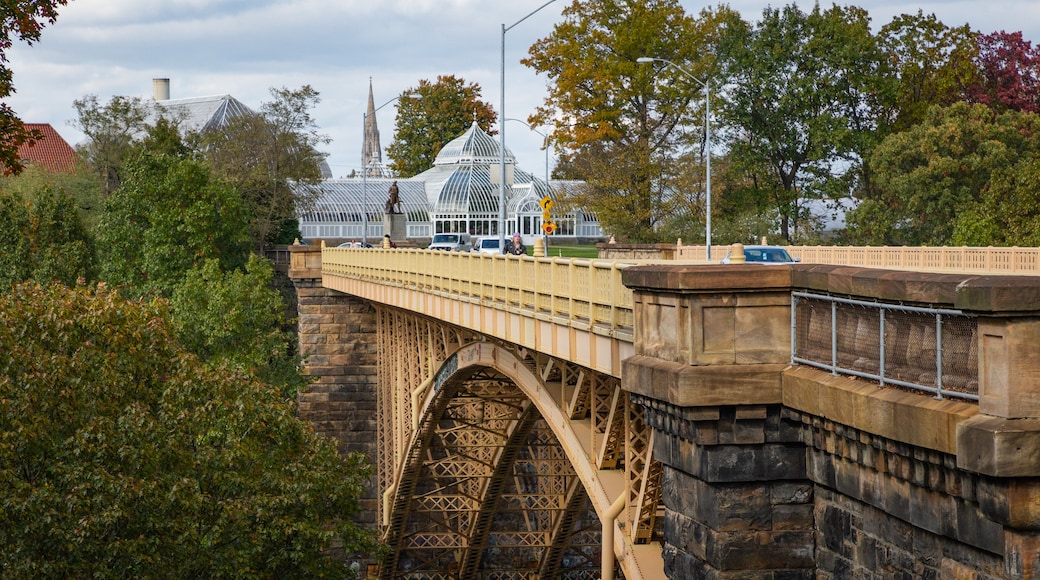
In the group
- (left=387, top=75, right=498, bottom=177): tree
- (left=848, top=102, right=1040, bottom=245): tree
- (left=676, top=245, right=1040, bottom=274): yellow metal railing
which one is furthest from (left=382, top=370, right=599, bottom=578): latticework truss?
(left=387, top=75, right=498, bottom=177): tree

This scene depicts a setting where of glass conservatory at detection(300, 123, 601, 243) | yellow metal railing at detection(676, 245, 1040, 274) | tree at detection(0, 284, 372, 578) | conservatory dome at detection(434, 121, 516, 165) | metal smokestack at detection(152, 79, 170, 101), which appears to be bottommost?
tree at detection(0, 284, 372, 578)

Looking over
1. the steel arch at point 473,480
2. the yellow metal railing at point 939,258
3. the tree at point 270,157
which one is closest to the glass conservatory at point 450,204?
the tree at point 270,157

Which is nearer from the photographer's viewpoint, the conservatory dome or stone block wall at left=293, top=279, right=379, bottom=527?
stone block wall at left=293, top=279, right=379, bottom=527

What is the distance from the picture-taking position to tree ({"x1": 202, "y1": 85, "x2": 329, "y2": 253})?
66.1 meters

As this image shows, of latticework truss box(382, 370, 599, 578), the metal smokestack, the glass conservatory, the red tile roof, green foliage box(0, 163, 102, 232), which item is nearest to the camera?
latticework truss box(382, 370, 599, 578)

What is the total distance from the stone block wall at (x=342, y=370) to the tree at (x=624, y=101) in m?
14.2

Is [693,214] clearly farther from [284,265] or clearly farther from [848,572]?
[848,572]

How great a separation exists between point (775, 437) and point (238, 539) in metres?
13.5

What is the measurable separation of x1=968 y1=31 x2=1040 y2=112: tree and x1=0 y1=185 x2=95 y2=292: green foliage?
122 feet

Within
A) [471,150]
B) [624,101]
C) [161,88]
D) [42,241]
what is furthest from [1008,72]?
[161,88]

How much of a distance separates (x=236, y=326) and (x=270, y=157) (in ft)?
80.1

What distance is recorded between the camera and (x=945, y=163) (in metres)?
47.1

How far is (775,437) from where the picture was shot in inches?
410

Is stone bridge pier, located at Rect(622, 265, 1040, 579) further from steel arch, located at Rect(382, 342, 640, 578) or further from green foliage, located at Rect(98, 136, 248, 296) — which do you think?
green foliage, located at Rect(98, 136, 248, 296)
